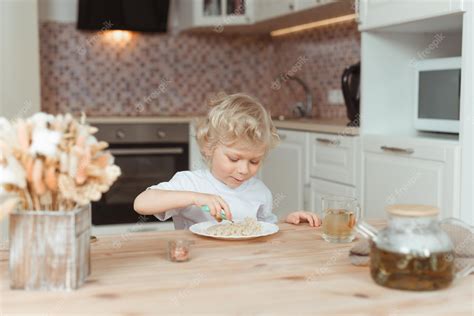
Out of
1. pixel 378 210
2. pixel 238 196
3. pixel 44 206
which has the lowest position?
pixel 378 210

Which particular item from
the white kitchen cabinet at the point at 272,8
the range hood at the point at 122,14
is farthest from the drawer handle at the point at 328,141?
the range hood at the point at 122,14

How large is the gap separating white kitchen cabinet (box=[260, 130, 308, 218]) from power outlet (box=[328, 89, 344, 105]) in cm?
51

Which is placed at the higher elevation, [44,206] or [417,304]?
[44,206]

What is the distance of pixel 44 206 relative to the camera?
37.9 inches

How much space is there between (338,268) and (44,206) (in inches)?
19.2

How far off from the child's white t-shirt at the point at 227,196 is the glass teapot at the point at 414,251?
0.90 m

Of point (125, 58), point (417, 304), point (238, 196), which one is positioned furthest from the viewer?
point (125, 58)

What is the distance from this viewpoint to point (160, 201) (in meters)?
1.50

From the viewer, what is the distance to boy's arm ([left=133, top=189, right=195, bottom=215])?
1.45 metres

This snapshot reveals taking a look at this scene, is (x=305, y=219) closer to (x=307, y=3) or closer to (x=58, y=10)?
(x=307, y=3)

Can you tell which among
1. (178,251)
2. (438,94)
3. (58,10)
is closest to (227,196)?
(178,251)

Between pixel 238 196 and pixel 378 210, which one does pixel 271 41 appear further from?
pixel 238 196

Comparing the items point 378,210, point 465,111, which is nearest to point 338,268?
point 465,111

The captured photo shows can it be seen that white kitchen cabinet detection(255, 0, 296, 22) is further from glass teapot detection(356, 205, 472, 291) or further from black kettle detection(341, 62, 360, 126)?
glass teapot detection(356, 205, 472, 291)
